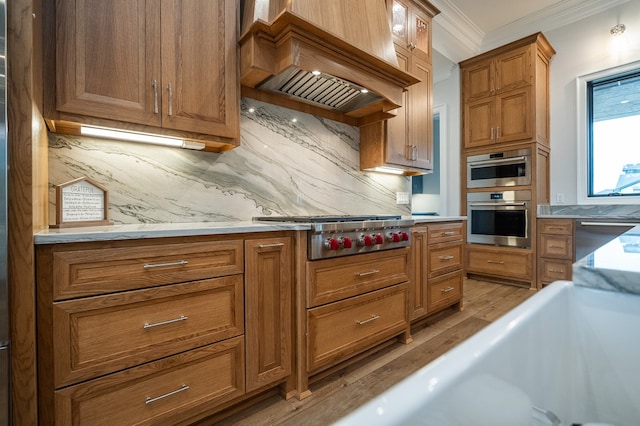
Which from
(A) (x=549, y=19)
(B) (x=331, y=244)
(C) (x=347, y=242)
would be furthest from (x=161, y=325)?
(A) (x=549, y=19)

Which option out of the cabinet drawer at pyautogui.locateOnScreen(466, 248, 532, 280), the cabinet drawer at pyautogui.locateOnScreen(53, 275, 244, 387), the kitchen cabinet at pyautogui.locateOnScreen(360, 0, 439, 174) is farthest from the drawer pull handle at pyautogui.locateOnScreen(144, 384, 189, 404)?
the cabinet drawer at pyautogui.locateOnScreen(466, 248, 532, 280)

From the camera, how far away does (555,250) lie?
359 centimetres

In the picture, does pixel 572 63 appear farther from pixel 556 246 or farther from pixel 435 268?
pixel 435 268

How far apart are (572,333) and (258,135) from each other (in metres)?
1.94

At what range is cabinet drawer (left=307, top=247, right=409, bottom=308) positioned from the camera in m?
1.66

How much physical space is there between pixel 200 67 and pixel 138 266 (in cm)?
106

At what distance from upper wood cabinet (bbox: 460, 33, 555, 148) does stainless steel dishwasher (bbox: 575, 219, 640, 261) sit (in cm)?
109

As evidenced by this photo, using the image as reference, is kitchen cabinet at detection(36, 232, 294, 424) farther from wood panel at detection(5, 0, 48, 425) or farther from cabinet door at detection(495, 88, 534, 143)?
cabinet door at detection(495, 88, 534, 143)

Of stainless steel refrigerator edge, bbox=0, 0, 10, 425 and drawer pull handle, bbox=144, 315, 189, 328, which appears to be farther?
drawer pull handle, bbox=144, 315, 189, 328

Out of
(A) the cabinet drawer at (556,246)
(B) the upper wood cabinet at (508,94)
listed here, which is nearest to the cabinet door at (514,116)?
(B) the upper wood cabinet at (508,94)

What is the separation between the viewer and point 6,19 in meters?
0.93

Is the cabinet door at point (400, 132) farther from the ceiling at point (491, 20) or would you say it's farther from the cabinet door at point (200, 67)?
the ceiling at point (491, 20)

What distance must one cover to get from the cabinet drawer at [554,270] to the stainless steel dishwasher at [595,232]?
173 mm

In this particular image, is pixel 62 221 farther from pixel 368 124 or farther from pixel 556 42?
pixel 556 42
